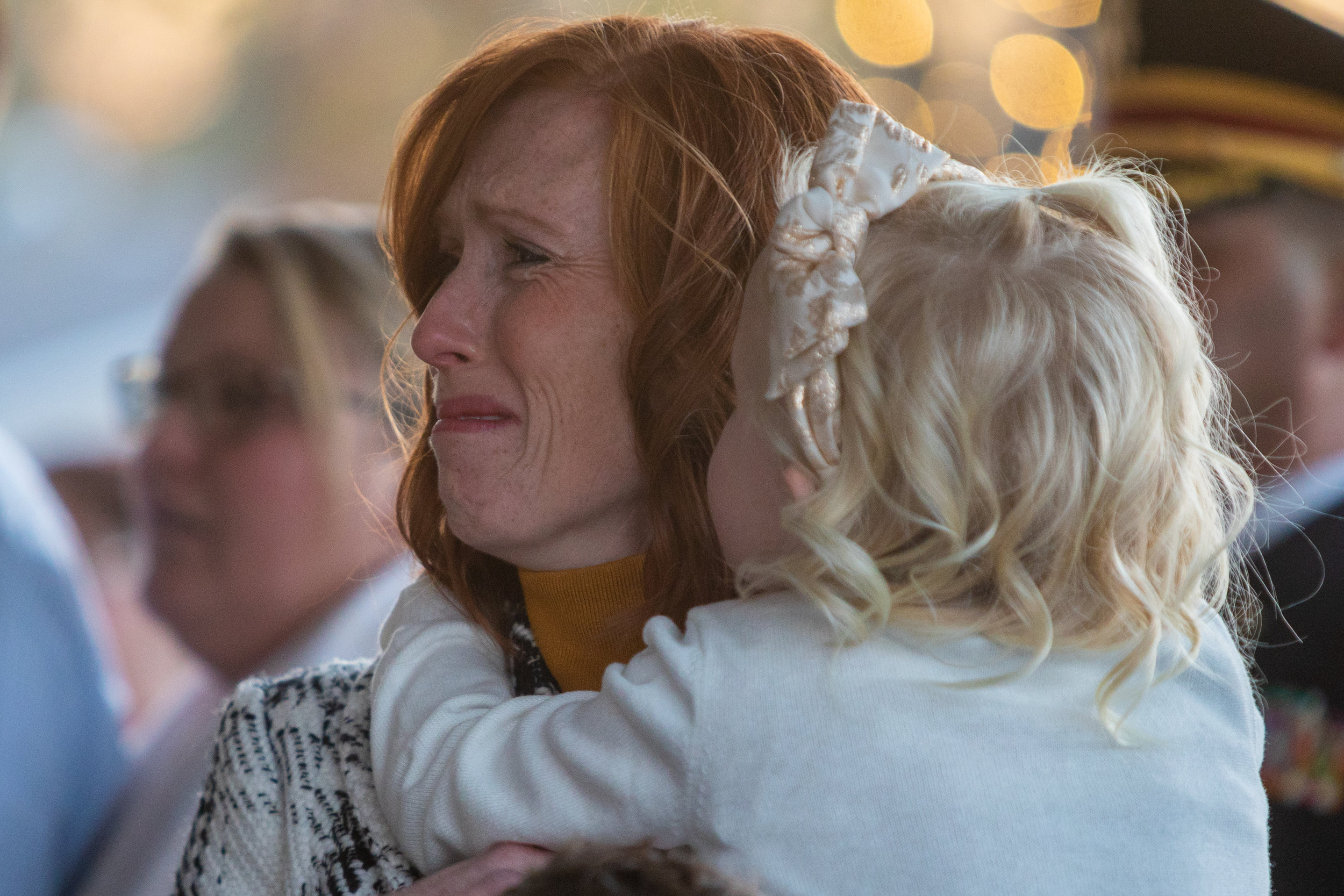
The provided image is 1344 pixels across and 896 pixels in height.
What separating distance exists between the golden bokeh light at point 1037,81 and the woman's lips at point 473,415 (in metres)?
2.38

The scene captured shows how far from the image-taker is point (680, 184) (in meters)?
1.23

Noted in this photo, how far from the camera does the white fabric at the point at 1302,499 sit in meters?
1.87

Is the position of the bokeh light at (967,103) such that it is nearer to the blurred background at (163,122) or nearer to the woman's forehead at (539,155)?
the blurred background at (163,122)

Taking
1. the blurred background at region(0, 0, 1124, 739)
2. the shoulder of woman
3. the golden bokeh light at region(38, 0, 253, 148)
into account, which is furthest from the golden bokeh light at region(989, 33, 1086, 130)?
the shoulder of woman

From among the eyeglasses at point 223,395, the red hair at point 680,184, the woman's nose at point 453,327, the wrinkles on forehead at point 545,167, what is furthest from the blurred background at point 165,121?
the woman's nose at point 453,327

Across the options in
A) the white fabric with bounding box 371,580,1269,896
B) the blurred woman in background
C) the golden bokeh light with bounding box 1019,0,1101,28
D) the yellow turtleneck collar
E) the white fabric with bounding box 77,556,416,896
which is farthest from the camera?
the golden bokeh light with bounding box 1019,0,1101,28

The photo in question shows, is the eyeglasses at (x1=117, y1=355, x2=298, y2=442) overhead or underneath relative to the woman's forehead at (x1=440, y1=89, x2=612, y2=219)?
underneath

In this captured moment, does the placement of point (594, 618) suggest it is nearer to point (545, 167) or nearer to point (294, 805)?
point (294, 805)

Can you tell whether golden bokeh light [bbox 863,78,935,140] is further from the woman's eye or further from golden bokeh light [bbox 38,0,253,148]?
the woman's eye

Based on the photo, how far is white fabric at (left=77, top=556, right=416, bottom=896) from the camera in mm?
2467

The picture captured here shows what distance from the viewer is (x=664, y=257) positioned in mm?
1251

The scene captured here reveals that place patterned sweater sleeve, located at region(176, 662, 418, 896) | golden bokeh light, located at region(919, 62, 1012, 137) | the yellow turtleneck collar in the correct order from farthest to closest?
golden bokeh light, located at region(919, 62, 1012, 137), the yellow turtleneck collar, patterned sweater sleeve, located at region(176, 662, 418, 896)

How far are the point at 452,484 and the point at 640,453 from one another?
20cm

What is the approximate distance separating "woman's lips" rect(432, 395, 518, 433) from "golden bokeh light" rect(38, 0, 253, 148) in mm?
2551
